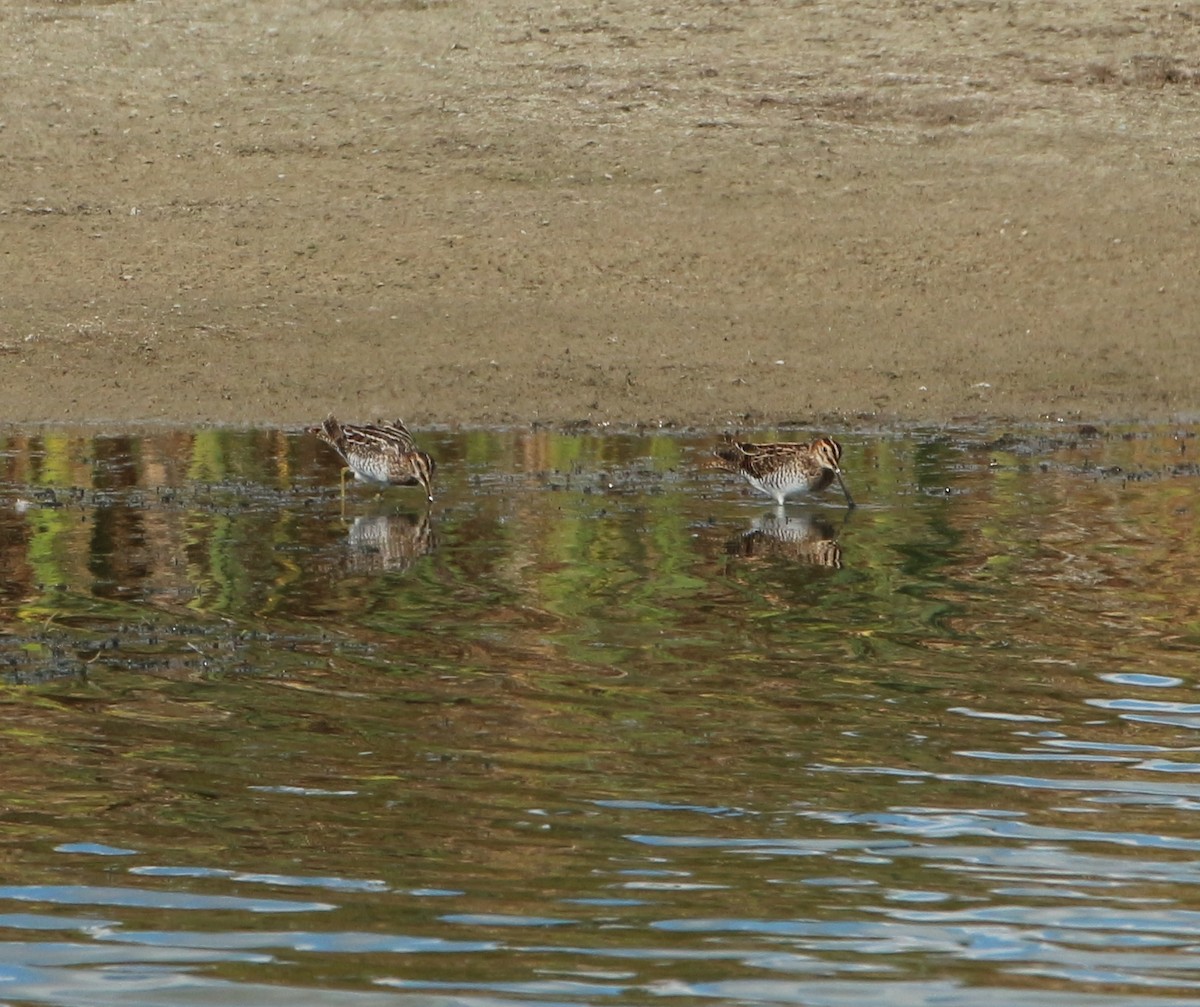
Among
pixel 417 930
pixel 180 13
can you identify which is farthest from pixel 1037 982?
pixel 180 13

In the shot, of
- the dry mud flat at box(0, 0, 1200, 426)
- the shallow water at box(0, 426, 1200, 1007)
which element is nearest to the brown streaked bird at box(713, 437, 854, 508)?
the shallow water at box(0, 426, 1200, 1007)

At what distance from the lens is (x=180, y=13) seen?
84.6ft

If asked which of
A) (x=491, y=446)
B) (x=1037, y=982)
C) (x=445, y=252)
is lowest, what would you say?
(x=1037, y=982)

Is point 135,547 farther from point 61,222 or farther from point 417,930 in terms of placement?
point 61,222

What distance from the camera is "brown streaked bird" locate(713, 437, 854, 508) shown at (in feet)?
41.7

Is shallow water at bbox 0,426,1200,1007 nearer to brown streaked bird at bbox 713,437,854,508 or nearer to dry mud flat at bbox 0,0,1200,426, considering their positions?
brown streaked bird at bbox 713,437,854,508

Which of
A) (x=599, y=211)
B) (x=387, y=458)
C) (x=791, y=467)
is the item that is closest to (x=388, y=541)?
(x=387, y=458)

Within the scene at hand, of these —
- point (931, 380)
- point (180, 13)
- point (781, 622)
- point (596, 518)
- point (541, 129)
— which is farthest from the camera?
point (180, 13)

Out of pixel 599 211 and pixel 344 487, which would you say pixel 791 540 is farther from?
pixel 599 211

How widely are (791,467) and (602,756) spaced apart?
616 cm

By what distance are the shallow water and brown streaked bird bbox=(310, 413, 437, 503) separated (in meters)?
0.43

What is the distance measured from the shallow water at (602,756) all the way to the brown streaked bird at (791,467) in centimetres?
31

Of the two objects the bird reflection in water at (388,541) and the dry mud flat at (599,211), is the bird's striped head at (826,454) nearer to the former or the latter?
the bird reflection in water at (388,541)

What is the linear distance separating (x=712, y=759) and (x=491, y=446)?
9215mm
